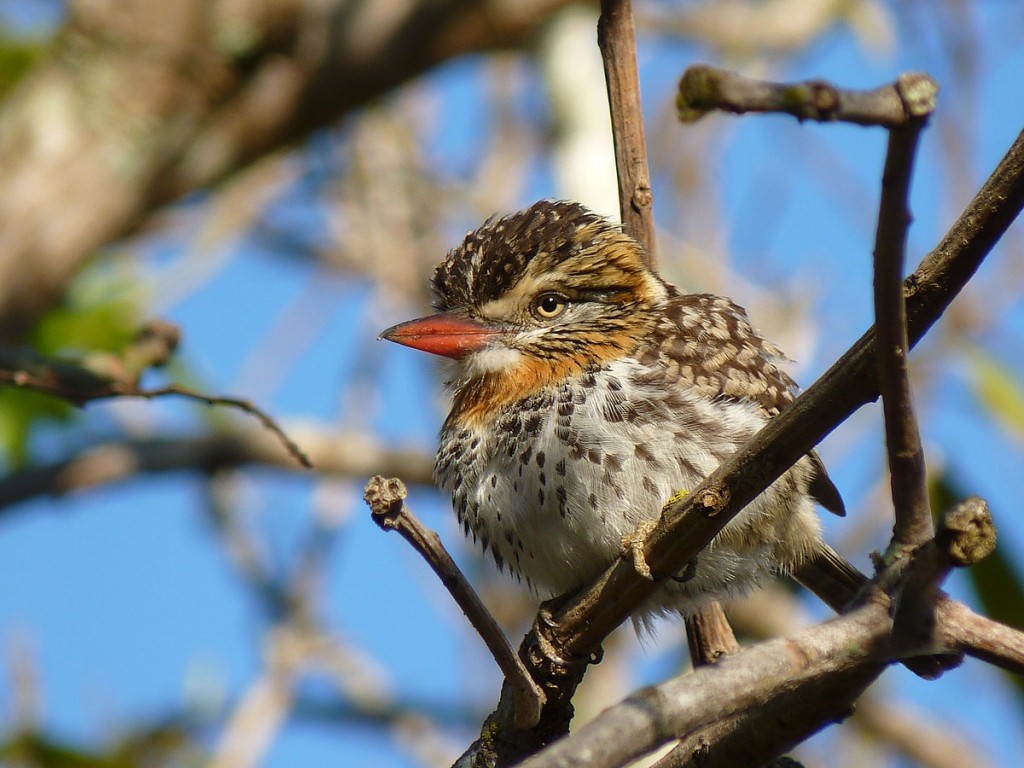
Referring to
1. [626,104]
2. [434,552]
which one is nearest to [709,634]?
[626,104]

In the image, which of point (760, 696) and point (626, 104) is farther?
point (626, 104)

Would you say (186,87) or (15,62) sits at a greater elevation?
(15,62)

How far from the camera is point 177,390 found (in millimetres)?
3424

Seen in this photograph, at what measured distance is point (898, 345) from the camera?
6.16 feet

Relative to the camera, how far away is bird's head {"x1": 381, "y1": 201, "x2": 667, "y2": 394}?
11.3 feet

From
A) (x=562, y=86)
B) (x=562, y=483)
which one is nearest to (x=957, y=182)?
(x=562, y=86)

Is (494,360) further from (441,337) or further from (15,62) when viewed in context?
(15,62)

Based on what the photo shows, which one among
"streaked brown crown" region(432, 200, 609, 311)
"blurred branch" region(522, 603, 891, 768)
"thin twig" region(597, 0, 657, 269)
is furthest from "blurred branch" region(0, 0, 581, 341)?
"blurred branch" region(522, 603, 891, 768)

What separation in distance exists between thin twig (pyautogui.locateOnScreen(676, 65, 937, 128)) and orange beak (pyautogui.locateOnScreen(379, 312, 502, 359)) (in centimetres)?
193

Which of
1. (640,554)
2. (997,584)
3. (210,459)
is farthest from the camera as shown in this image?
(210,459)

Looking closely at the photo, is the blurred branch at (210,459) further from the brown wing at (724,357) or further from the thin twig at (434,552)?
the thin twig at (434,552)

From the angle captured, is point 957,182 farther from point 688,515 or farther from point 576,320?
point 688,515

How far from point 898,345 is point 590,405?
1.31 metres

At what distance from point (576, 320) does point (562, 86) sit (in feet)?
9.88
